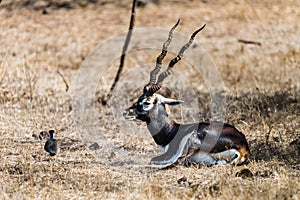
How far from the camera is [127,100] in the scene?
13.2m

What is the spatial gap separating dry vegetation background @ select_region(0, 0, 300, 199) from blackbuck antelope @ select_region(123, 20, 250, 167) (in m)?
0.18

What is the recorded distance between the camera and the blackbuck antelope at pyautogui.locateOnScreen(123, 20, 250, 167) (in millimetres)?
8797

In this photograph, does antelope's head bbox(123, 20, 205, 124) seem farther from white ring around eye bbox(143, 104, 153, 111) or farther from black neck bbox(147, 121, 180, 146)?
black neck bbox(147, 121, 180, 146)

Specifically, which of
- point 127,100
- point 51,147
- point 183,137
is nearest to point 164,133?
point 183,137

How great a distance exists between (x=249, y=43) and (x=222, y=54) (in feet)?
3.03

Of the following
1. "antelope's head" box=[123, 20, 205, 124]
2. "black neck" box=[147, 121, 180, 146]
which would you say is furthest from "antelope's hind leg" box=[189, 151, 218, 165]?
"antelope's head" box=[123, 20, 205, 124]

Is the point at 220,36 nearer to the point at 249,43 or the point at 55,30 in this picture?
the point at 249,43

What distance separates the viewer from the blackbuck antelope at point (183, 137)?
8.80 meters

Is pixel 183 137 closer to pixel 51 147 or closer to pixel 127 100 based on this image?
pixel 51 147

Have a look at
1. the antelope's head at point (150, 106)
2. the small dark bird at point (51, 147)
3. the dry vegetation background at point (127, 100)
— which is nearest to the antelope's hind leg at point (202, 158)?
the dry vegetation background at point (127, 100)

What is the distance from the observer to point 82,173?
27.5ft

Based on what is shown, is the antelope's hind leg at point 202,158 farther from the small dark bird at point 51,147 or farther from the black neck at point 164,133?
the small dark bird at point 51,147

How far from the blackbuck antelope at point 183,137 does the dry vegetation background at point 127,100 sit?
0.18m

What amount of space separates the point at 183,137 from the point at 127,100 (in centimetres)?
437
